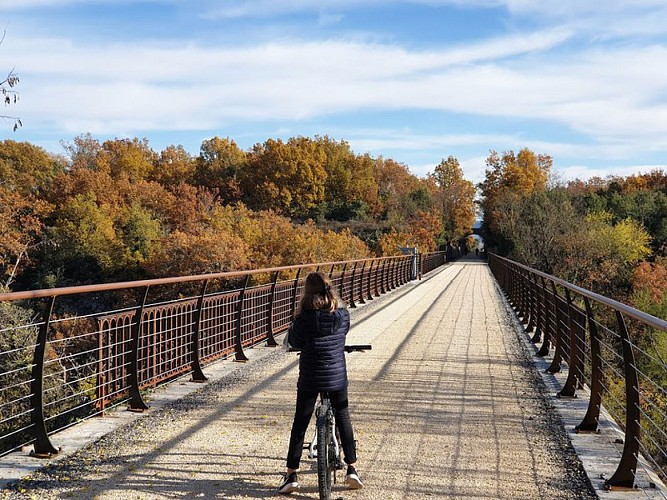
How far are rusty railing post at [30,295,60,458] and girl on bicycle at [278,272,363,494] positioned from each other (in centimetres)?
175

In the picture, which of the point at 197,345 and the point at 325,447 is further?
the point at 197,345

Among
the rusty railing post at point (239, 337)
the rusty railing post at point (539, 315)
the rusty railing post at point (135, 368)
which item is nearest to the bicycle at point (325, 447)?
the rusty railing post at point (135, 368)

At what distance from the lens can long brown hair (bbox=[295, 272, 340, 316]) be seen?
4.23 metres

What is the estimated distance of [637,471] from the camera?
4.63 m

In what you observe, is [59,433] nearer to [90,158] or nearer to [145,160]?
[90,158]

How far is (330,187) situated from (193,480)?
78285 millimetres

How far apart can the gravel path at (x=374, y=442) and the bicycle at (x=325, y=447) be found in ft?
0.76

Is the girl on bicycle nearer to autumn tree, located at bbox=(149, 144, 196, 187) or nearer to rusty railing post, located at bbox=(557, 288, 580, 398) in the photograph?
rusty railing post, located at bbox=(557, 288, 580, 398)

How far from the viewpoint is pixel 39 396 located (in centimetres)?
475

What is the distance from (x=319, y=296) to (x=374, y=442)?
5.39 ft

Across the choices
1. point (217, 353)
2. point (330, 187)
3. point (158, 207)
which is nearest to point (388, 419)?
point (217, 353)

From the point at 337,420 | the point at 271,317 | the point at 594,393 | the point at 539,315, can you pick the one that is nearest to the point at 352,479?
the point at 337,420

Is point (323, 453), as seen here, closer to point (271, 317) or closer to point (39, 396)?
point (39, 396)

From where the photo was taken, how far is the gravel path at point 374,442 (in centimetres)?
432
